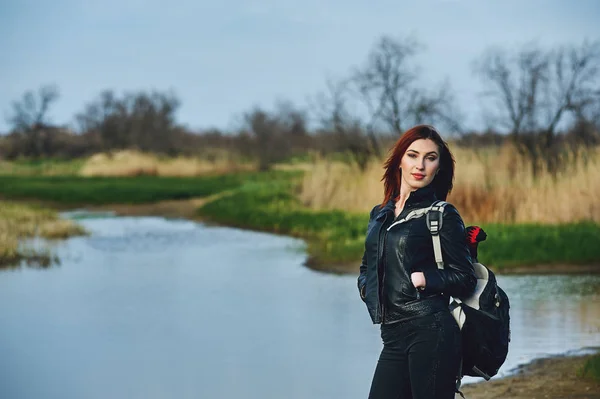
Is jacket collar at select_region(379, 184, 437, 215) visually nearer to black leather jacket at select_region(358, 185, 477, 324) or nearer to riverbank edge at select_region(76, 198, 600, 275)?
black leather jacket at select_region(358, 185, 477, 324)

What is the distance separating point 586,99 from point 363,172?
16.6 ft

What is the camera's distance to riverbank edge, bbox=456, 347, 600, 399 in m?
6.70

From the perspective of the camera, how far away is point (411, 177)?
3.92m

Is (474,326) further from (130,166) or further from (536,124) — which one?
(130,166)

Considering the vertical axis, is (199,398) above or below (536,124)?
below

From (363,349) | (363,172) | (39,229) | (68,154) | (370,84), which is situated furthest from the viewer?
(68,154)

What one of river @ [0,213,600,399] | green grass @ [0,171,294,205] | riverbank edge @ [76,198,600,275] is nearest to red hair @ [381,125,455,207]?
river @ [0,213,600,399]

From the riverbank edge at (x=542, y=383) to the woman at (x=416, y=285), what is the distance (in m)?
3.04

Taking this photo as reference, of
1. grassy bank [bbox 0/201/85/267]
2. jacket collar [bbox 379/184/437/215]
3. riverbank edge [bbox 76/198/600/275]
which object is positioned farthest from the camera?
grassy bank [bbox 0/201/85/267]

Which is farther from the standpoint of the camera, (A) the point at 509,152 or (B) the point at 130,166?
(B) the point at 130,166

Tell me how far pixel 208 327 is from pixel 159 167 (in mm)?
33940

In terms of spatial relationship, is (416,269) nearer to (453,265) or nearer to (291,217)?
(453,265)

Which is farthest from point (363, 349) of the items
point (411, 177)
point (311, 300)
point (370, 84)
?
point (370, 84)

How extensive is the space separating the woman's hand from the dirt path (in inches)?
124
